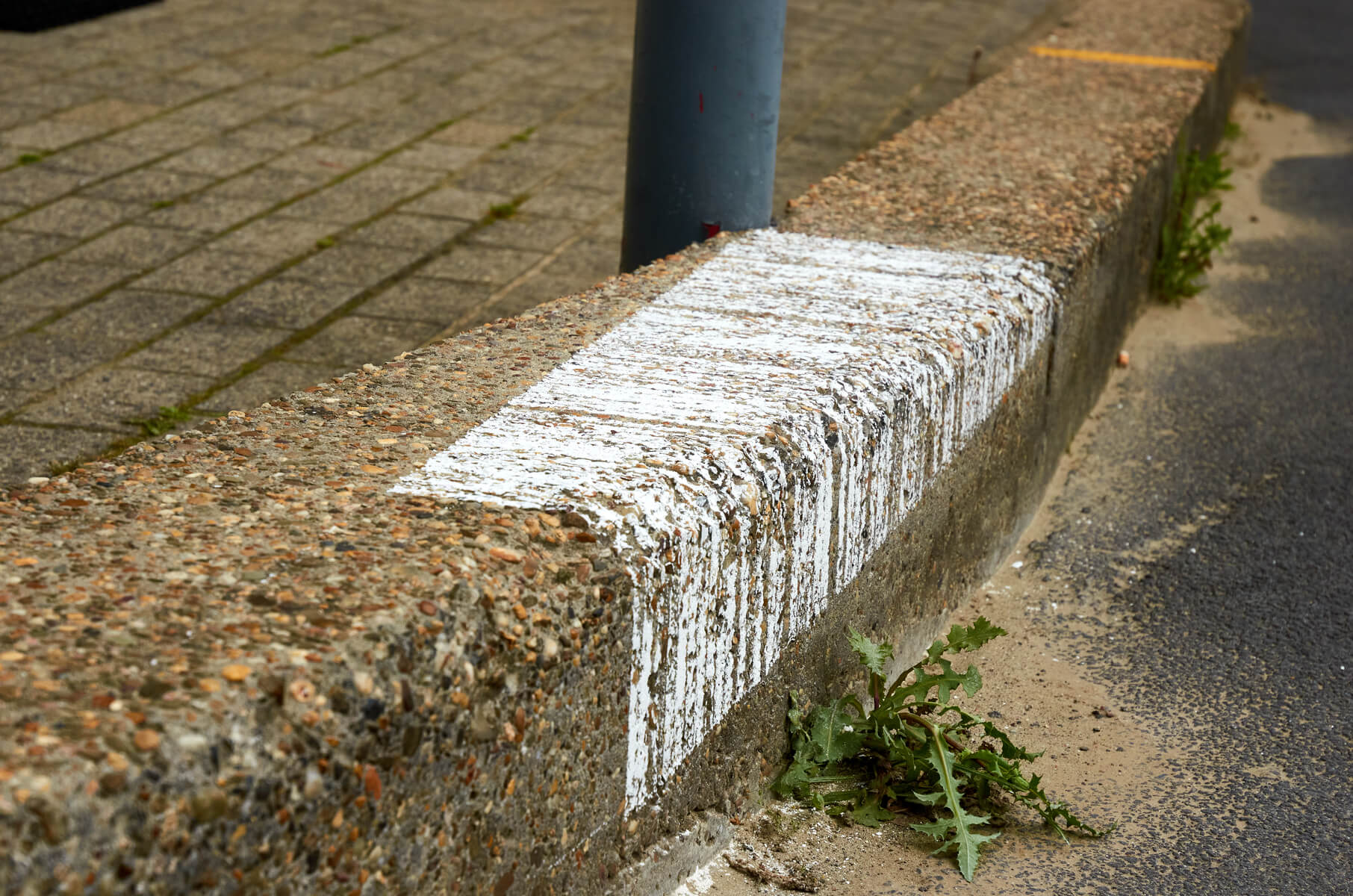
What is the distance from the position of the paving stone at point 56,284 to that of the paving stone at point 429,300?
866mm

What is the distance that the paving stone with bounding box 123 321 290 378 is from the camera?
13.2ft

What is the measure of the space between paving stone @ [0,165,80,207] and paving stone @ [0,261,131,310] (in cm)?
72

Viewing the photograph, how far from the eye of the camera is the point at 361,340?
425 cm

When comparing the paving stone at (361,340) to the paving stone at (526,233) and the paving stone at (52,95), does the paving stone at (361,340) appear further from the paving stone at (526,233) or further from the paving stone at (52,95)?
the paving stone at (52,95)

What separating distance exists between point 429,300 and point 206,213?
1202 mm

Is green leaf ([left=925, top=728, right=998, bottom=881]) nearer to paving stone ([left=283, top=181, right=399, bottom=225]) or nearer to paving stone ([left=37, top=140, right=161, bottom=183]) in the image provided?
paving stone ([left=283, top=181, right=399, bottom=225])

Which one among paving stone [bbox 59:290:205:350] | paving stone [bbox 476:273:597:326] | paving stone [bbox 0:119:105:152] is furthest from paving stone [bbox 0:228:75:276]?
paving stone [bbox 476:273:597:326]

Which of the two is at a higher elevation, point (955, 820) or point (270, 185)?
point (270, 185)

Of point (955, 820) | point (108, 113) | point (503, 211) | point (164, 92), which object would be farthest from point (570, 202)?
point (955, 820)

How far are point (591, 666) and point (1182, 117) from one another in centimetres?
410

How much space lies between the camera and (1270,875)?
2.35 meters

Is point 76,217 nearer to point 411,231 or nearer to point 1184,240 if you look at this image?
point 411,231

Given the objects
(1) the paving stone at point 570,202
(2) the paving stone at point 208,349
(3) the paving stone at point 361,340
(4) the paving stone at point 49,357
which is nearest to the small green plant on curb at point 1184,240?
(1) the paving stone at point 570,202

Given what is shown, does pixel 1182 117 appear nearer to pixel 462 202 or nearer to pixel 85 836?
pixel 462 202
